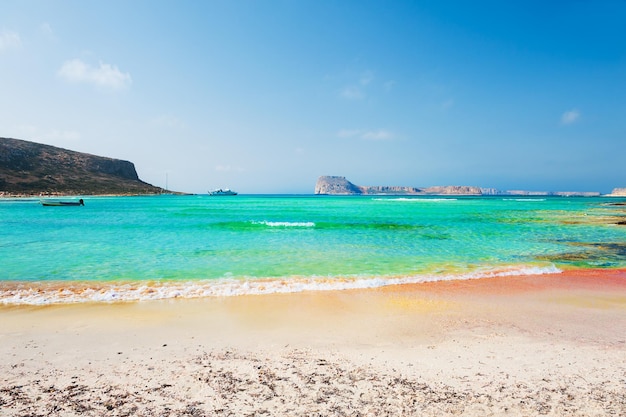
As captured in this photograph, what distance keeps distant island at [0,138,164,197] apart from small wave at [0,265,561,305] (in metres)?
124

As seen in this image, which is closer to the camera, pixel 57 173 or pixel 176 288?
pixel 176 288

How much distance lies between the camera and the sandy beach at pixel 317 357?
4.18 m

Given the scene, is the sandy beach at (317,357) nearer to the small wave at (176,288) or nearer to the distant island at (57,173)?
the small wave at (176,288)

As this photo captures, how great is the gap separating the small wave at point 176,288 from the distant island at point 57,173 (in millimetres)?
123788

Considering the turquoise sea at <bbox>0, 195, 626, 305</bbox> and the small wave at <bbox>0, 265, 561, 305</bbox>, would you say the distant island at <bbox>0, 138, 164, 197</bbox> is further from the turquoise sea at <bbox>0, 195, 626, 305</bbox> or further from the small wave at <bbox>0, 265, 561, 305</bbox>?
the small wave at <bbox>0, 265, 561, 305</bbox>

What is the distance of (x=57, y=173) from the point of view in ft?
462

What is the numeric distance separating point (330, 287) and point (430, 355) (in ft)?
18.2

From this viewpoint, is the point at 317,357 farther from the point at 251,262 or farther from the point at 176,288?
the point at 251,262

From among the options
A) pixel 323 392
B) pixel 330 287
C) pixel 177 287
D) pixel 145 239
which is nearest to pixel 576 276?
pixel 330 287

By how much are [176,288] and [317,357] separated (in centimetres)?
660

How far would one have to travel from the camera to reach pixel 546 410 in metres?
4.06

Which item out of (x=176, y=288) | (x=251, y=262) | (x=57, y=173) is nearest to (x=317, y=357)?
(x=176, y=288)

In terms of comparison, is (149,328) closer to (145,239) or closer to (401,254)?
(401,254)

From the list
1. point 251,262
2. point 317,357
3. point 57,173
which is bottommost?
point 251,262
